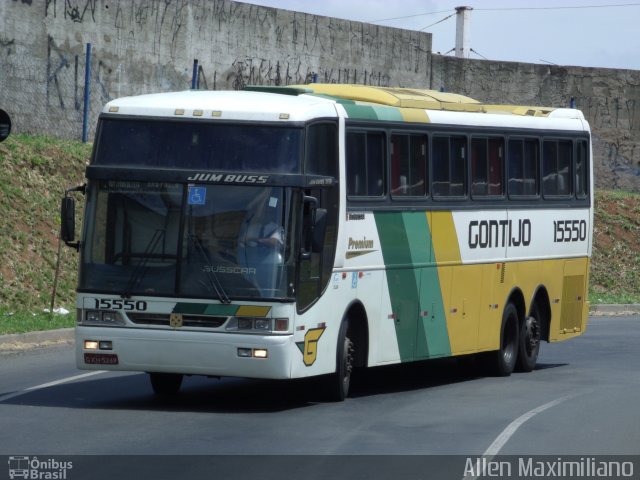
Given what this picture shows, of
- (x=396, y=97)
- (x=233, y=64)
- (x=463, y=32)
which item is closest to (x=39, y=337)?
(x=396, y=97)

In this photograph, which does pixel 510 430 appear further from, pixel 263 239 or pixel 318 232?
pixel 263 239

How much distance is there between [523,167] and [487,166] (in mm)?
1135

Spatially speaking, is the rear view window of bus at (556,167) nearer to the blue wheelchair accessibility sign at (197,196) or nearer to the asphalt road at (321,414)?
the asphalt road at (321,414)

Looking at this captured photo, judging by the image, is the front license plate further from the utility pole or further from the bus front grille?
the utility pole

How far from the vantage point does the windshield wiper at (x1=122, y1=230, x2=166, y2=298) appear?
46.1 feet

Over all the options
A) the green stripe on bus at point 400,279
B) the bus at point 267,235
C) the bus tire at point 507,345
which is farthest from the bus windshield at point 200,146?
the bus tire at point 507,345

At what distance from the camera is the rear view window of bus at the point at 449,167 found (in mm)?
17469

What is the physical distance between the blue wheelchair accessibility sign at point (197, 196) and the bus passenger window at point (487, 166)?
17.2 ft

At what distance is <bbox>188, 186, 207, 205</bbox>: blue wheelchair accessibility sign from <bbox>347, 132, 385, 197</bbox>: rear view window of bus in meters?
1.87

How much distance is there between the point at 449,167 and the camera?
58.2ft

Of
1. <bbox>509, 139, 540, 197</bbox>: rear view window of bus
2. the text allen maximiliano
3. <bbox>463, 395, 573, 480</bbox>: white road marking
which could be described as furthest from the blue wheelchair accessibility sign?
<bbox>509, 139, 540, 197</bbox>: rear view window of bus

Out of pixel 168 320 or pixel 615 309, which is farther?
pixel 615 309

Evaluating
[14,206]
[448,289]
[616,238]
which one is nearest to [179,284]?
[448,289]

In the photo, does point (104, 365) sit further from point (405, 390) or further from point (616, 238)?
point (616, 238)
